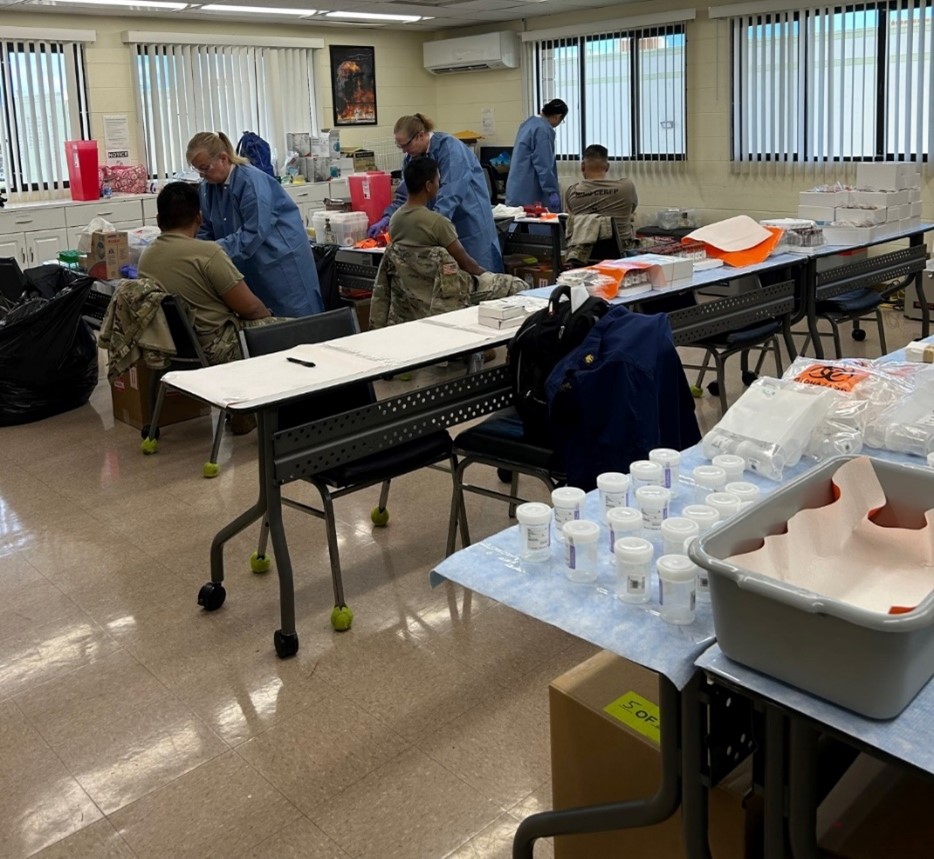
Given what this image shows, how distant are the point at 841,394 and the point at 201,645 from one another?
183 centimetres

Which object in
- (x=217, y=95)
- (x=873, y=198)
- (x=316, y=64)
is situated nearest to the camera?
(x=873, y=198)

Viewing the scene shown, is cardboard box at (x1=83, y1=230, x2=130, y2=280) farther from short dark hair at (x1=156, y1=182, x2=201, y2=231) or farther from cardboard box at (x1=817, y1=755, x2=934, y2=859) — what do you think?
cardboard box at (x1=817, y1=755, x2=934, y2=859)

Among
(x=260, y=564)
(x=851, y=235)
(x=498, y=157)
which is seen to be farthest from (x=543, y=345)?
(x=498, y=157)

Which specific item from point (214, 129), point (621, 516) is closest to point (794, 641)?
point (621, 516)

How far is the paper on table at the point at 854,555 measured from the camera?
1.32 meters

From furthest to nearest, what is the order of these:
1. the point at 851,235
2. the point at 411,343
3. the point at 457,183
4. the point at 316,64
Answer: the point at 316,64
the point at 457,183
the point at 851,235
the point at 411,343

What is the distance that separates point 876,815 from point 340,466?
1746 mm

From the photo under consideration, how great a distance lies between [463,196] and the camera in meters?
5.54

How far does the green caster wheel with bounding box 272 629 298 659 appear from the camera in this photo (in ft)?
8.98

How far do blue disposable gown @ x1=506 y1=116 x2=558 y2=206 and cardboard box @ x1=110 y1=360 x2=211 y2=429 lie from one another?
358 centimetres

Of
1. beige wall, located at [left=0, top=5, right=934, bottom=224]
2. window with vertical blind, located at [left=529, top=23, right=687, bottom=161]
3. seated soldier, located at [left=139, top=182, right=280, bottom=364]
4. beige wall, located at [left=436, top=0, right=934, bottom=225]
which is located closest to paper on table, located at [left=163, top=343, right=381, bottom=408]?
seated soldier, located at [left=139, top=182, right=280, bottom=364]

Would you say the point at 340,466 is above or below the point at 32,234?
below

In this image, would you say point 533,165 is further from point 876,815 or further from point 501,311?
point 876,815

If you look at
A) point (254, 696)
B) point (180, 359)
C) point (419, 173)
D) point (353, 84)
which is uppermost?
point (353, 84)
